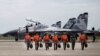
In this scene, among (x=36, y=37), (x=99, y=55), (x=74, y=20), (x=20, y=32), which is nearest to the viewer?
(x=99, y=55)

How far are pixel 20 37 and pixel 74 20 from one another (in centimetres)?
1204

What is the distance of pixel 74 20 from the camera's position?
72.4 metres

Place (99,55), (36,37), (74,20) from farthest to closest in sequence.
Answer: (74,20), (36,37), (99,55)

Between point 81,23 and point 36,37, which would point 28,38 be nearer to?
point 36,37

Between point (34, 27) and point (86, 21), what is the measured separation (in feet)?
30.9

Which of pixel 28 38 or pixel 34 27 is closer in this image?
pixel 28 38

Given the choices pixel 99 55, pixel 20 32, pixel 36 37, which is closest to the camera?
pixel 99 55

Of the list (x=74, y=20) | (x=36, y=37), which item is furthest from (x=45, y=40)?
(x=74, y=20)

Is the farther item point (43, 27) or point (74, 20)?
point (74, 20)

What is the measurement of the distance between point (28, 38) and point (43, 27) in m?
35.5

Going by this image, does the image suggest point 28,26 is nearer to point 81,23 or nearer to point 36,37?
point 81,23

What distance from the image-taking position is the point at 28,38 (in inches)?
1250

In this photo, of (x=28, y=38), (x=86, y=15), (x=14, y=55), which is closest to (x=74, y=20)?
(x=86, y=15)

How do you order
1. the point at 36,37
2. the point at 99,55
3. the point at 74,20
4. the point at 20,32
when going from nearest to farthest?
the point at 99,55 → the point at 36,37 → the point at 20,32 → the point at 74,20
